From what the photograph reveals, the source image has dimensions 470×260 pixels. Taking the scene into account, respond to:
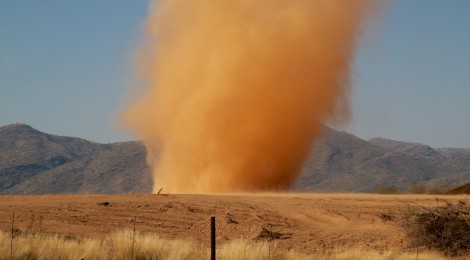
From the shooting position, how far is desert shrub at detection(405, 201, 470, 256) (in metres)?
21.5

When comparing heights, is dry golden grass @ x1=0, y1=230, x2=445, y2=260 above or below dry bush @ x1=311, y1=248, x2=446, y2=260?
above

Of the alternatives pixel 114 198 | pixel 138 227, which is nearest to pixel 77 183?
pixel 114 198

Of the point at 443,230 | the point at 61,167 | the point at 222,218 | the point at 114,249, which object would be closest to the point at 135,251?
the point at 114,249

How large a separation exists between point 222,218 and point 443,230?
28.7ft

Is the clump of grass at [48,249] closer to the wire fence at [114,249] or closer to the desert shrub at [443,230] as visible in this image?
the wire fence at [114,249]

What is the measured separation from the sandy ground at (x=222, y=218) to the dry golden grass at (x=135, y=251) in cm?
249

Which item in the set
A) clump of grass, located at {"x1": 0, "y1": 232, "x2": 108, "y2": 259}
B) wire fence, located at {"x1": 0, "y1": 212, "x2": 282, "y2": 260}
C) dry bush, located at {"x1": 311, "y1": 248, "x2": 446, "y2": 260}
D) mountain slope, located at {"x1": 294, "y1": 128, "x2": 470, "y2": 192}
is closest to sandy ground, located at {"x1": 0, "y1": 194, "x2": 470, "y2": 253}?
dry bush, located at {"x1": 311, "y1": 248, "x2": 446, "y2": 260}

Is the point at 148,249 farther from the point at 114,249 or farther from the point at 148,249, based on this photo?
the point at 114,249

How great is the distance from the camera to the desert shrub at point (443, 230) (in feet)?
70.4

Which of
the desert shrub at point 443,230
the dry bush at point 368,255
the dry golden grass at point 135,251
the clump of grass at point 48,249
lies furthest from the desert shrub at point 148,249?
the desert shrub at point 443,230

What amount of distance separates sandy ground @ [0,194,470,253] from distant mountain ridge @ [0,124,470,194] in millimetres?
55791

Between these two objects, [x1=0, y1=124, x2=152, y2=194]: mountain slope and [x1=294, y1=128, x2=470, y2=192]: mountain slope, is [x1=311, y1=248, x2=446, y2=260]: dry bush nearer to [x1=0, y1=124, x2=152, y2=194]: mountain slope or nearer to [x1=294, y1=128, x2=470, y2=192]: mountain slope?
[x1=0, y1=124, x2=152, y2=194]: mountain slope

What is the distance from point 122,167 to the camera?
353ft

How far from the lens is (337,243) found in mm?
23641
